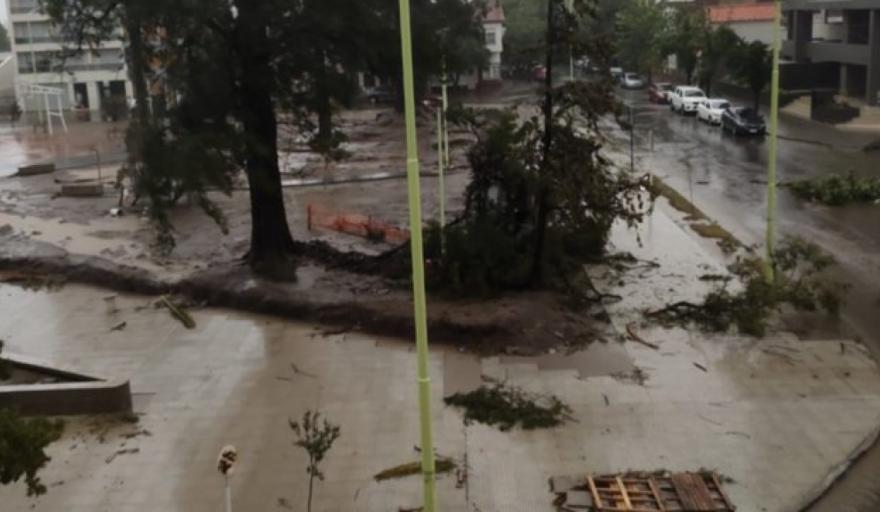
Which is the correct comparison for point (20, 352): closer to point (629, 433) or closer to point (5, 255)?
point (5, 255)

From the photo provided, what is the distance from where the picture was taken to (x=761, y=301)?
18.2 m

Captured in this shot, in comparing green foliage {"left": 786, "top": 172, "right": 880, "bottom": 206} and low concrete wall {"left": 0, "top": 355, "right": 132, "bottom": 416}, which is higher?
green foliage {"left": 786, "top": 172, "right": 880, "bottom": 206}

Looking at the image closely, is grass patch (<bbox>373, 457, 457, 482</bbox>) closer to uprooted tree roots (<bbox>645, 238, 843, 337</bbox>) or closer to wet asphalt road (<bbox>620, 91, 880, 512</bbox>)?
wet asphalt road (<bbox>620, 91, 880, 512</bbox>)

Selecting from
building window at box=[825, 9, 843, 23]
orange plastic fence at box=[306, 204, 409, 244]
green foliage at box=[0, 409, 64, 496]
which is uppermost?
building window at box=[825, 9, 843, 23]

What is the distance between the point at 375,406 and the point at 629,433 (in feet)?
12.6

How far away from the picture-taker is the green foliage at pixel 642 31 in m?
69.7

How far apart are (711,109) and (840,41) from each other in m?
10.6

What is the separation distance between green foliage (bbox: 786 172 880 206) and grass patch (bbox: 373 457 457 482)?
66.6 feet

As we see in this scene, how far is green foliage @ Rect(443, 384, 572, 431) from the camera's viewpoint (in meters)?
14.2

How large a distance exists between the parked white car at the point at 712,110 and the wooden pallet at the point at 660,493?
129 feet

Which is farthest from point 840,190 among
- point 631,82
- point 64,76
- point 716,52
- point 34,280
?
point 64,76

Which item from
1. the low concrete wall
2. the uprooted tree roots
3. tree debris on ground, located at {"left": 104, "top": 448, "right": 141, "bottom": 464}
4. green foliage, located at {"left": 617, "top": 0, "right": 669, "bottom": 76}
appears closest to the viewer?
tree debris on ground, located at {"left": 104, "top": 448, "right": 141, "bottom": 464}

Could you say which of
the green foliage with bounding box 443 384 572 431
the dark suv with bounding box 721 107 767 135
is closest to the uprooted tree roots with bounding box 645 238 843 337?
the green foliage with bounding box 443 384 572 431

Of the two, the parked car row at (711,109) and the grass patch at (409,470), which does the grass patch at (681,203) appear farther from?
the grass patch at (409,470)
